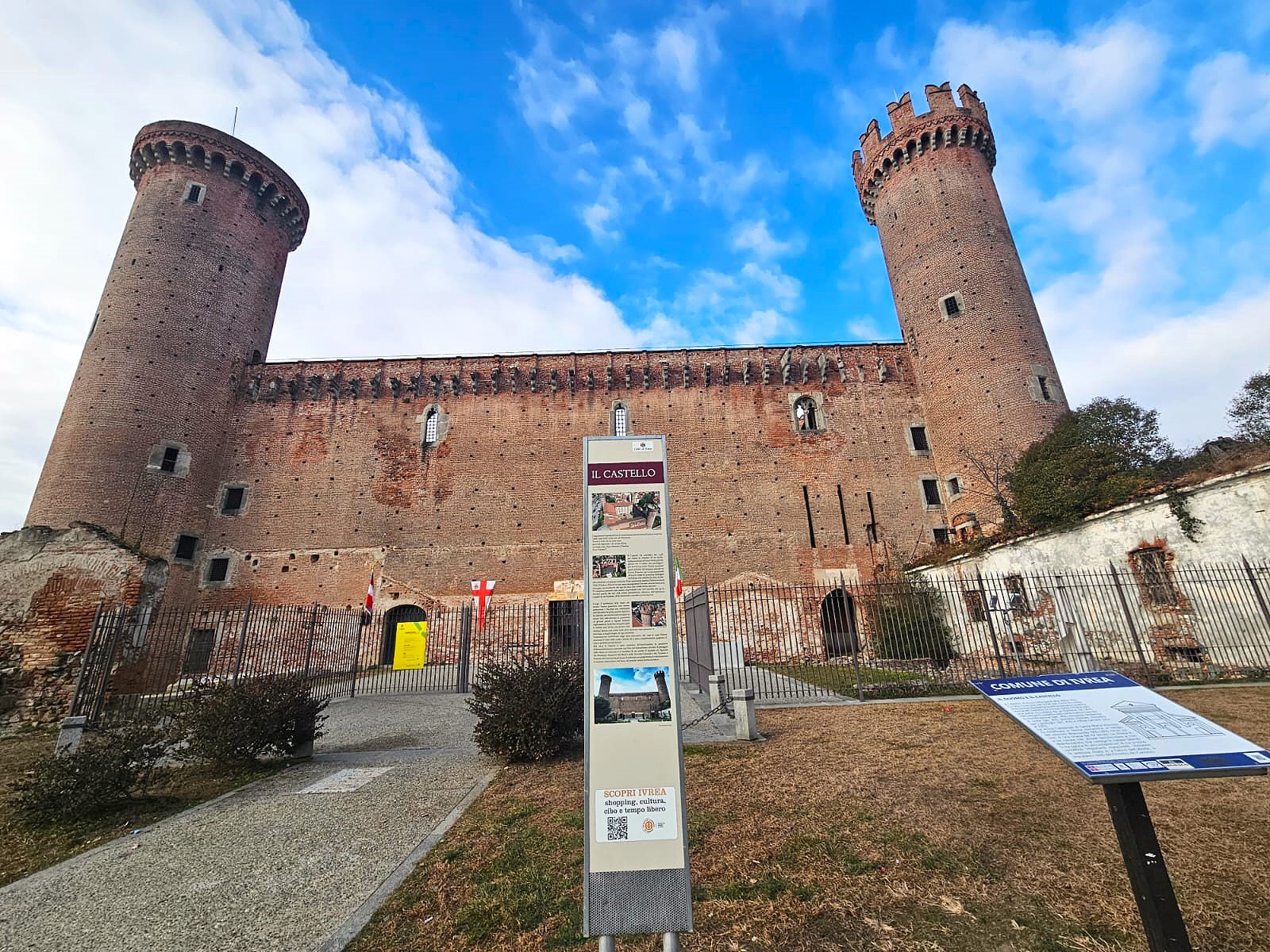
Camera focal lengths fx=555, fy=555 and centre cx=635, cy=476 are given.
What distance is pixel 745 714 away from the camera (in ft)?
23.5

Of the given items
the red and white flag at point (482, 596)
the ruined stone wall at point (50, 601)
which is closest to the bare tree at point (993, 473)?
the red and white flag at point (482, 596)

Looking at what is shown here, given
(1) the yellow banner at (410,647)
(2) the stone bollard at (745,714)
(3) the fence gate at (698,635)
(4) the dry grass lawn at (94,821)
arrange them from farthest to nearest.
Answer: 1. (1) the yellow banner at (410,647)
2. (3) the fence gate at (698,635)
3. (2) the stone bollard at (745,714)
4. (4) the dry grass lawn at (94,821)

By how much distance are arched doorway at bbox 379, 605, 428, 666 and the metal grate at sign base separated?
754 inches

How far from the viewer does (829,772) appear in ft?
17.9

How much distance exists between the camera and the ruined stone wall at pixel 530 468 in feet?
67.3

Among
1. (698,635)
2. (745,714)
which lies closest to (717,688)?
(698,635)

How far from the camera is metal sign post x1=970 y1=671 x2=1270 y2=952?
1986 mm

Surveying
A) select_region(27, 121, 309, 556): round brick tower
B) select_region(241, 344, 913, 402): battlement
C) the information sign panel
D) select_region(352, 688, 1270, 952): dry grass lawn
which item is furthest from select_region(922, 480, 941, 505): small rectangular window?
select_region(27, 121, 309, 556): round brick tower

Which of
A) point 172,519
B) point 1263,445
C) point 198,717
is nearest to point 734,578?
point 1263,445

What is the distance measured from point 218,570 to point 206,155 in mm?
16556

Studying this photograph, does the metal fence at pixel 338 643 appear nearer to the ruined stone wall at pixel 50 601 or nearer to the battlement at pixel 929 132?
the ruined stone wall at pixel 50 601

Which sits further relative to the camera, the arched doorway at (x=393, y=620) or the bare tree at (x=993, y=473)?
the arched doorway at (x=393, y=620)

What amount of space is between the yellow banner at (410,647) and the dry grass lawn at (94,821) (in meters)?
6.60

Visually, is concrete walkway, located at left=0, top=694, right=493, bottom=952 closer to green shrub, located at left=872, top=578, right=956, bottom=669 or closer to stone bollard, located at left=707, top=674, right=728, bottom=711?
stone bollard, located at left=707, top=674, right=728, bottom=711
